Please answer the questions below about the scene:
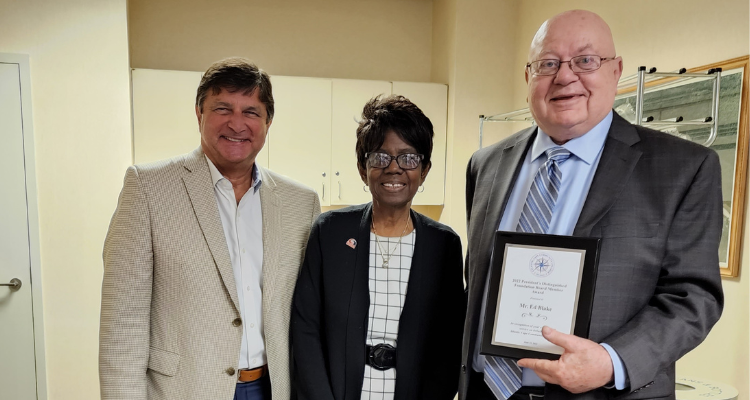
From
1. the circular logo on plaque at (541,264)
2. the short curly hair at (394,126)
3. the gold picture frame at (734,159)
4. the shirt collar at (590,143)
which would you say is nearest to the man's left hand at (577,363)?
the circular logo on plaque at (541,264)

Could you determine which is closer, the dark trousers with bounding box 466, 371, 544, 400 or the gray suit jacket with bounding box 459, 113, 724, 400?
the gray suit jacket with bounding box 459, 113, 724, 400

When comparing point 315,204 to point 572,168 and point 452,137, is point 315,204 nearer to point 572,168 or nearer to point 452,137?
point 572,168

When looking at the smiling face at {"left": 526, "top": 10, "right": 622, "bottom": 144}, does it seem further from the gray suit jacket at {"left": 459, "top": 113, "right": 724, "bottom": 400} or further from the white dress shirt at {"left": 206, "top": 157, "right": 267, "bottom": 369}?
the white dress shirt at {"left": 206, "top": 157, "right": 267, "bottom": 369}

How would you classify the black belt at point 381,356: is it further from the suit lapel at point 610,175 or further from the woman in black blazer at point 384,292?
Answer: the suit lapel at point 610,175

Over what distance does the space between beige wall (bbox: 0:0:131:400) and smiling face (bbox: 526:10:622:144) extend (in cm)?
245

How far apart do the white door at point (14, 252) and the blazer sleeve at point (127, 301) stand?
66.9 inches

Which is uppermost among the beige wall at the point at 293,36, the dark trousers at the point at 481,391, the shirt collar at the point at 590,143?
the beige wall at the point at 293,36

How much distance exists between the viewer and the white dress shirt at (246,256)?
1.53 metres

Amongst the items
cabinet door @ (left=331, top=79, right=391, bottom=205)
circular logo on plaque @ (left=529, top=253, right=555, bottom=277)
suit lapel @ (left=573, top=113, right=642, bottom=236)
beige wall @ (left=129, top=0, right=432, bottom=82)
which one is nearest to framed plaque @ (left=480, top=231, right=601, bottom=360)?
circular logo on plaque @ (left=529, top=253, right=555, bottom=277)

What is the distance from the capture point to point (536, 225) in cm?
118

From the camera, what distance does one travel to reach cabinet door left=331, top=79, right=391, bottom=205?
364 centimetres

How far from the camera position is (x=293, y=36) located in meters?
3.89

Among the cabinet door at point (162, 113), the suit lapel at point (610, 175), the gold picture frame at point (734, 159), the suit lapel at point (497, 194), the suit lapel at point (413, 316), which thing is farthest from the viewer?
the cabinet door at point (162, 113)

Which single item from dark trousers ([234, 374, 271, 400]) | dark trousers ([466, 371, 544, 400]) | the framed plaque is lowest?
dark trousers ([234, 374, 271, 400])
